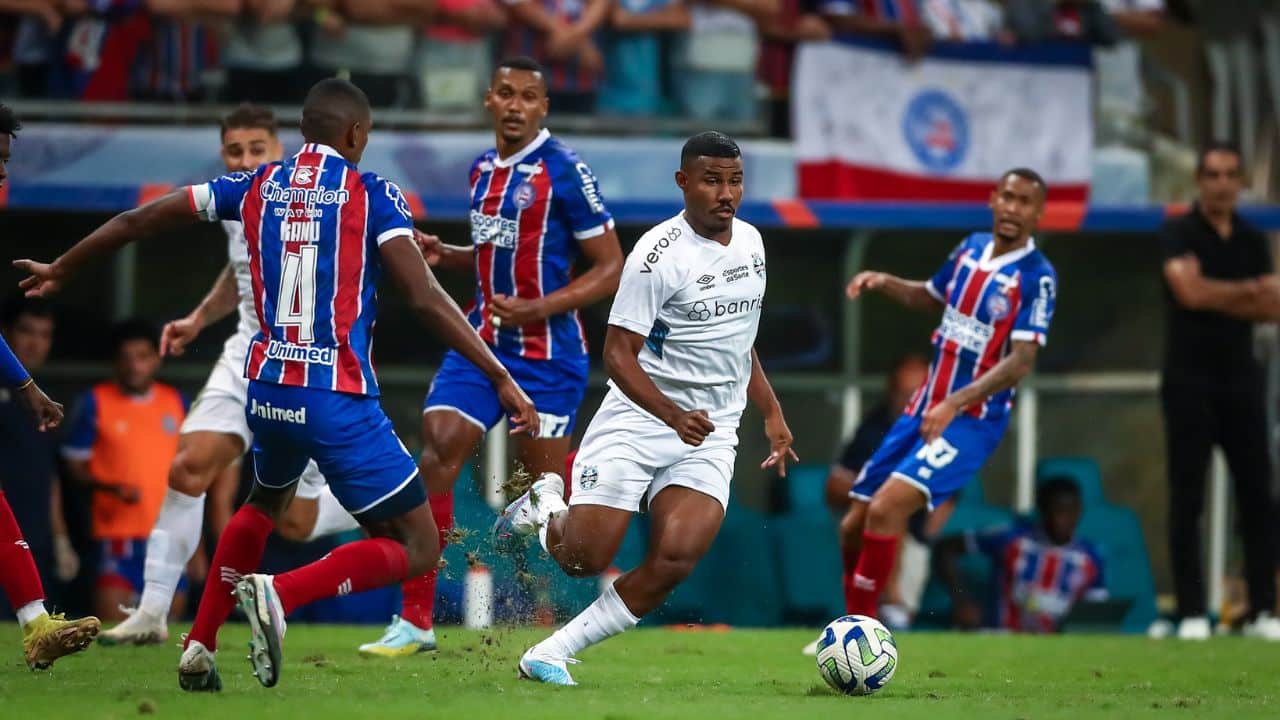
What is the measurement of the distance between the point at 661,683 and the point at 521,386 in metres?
1.71

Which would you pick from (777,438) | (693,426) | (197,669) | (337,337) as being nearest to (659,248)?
(693,426)

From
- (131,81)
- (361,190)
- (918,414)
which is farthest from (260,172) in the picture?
(131,81)

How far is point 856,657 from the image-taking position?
7.58 meters

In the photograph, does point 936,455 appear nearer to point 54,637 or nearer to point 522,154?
point 522,154

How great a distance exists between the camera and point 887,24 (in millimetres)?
14391

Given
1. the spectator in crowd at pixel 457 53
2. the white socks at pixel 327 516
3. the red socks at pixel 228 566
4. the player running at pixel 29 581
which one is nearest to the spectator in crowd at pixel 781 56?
the spectator in crowd at pixel 457 53

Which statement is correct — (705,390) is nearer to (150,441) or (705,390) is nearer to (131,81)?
(150,441)

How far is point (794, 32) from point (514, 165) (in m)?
5.53

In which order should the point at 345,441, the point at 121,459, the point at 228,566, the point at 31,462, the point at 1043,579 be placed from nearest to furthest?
the point at 345,441 → the point at 228,566 → the point at 31,462 → the point at 121,459 → the point at 1043,579

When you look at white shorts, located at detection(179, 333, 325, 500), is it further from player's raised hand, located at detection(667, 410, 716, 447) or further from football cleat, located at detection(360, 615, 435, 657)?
player's raised hand, located at detection(667, 410, 716, 447)

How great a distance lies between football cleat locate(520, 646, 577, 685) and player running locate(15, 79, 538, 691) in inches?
26.4

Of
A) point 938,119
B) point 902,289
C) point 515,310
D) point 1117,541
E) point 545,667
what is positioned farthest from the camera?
point 938,119

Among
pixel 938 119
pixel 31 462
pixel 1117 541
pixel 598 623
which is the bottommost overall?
pixel 1117 541

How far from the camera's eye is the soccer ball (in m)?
7.59
